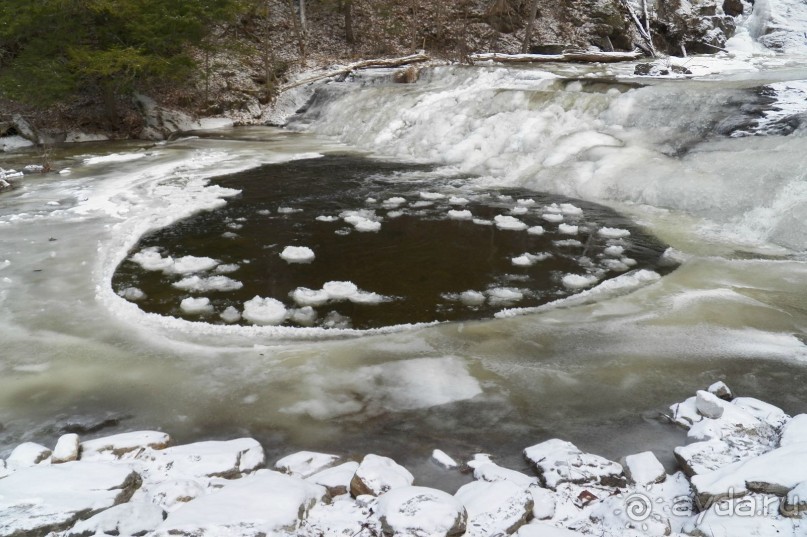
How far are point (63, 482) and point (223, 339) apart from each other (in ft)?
5.52

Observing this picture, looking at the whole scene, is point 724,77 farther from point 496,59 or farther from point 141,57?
point 141,57

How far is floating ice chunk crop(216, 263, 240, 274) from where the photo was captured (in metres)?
5.23

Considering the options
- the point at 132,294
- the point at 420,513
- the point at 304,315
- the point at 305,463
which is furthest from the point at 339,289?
the point at 420,513

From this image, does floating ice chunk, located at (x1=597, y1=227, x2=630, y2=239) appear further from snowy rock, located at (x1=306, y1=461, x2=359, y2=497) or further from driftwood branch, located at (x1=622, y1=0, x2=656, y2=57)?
driftwood branch, located at (x1=622, y1=0, x2=656, y2=57)

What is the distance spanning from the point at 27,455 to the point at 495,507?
2158 mm

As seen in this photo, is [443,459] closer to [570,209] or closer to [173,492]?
[173,492]

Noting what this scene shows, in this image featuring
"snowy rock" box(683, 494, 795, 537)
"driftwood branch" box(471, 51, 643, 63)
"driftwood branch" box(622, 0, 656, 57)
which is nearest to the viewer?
"snowy rock" box(683, 494, 795, 537)

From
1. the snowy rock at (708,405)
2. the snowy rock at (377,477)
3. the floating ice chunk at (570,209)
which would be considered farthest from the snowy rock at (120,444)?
the floating ice chunk at (570,209)

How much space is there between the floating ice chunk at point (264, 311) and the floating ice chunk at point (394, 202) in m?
3.20

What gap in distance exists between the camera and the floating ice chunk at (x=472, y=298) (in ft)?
14.8

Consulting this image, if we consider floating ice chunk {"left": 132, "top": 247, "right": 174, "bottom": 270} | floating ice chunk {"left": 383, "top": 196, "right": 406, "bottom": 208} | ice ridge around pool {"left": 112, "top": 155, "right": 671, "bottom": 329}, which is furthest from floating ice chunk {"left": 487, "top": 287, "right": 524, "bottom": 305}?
floating ice chunk {"left": 132, "top": 247, "right": 174, "bottom": 270}

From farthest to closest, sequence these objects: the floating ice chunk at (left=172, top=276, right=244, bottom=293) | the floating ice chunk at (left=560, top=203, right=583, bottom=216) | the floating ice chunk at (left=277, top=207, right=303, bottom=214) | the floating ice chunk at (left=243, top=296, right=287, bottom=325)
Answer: the floating ice chunk at (left=277, top=207, right=303, bottom=214) < the floating ice chunk at (left=560, top=203, right=583, bottom=216) < the floating ice chunk at (left=172, top=276, right=244, bottom=293) < the floating ice chunk at (left=243, top=296, right=287, bottom=325)

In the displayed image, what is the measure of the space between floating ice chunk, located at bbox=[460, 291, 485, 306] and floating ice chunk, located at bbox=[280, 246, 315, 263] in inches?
65.2

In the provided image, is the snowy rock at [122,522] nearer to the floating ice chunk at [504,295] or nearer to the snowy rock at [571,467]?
the snowy rock at [571,467]
